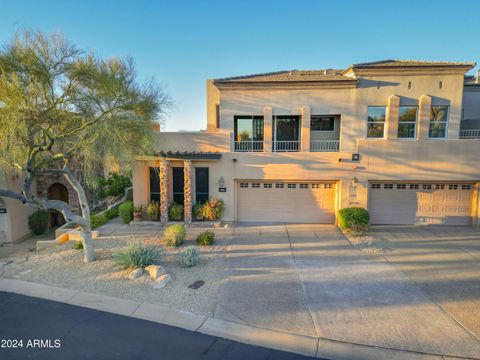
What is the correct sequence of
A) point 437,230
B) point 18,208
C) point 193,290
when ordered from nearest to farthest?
point 193,290
point 437,230
point 18,208

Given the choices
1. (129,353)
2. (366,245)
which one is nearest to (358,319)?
(129,353)

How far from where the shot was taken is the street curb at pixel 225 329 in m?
4.66

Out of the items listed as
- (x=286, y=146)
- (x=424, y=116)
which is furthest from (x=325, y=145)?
(x=424, y=116)

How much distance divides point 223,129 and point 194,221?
4882mm

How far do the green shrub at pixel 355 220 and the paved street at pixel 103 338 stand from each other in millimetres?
8204

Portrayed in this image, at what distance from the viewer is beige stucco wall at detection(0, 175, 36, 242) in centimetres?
1475

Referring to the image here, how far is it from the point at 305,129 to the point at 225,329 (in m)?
10.3

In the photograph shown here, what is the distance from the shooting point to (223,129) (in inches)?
533

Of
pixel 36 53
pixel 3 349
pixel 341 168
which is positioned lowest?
pixel 3 349

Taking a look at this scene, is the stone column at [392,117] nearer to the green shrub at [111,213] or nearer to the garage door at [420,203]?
the garage door at [420,203]

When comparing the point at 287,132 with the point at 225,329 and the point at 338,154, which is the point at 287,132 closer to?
the point at 338,154

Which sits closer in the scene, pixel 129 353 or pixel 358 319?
pixel 129 353

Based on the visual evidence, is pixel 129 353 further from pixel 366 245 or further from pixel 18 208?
pixel 18 208

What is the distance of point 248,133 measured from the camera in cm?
1426
